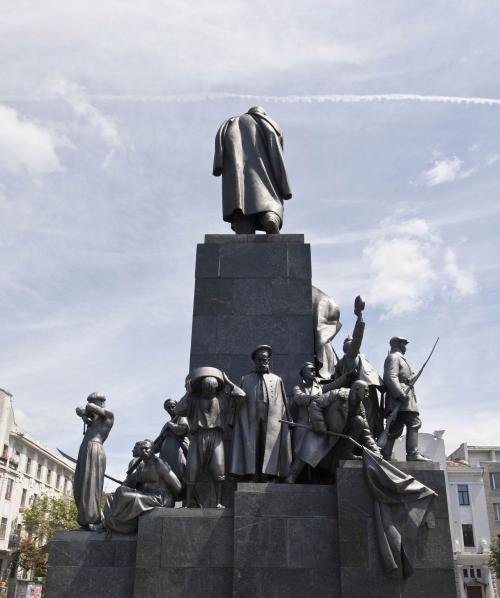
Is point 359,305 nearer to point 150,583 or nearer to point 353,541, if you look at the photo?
point 353,541

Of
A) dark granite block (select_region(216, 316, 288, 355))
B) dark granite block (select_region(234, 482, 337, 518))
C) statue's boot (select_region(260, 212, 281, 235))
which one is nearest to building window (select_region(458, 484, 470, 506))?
statue's boot (select_region(260, 212, 281, 235))

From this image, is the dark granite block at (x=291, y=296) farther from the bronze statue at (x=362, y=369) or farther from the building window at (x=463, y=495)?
the building window at (x=463, y=495)

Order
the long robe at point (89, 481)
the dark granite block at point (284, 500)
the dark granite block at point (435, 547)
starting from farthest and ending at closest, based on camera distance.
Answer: the long robe at point (89, 481)
the dark granite block at point (284, 500)
the dark granite block at point (435, 547)

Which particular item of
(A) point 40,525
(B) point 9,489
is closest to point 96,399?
(A) point 40,525

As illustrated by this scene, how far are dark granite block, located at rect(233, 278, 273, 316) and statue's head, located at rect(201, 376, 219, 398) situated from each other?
2.26 metres

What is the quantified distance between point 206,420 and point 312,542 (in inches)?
99.3

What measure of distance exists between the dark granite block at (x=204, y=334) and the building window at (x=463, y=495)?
49.8 meters

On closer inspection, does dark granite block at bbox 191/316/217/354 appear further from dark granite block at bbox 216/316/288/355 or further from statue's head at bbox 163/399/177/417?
→ statue's head at bbox 163/399/177/417

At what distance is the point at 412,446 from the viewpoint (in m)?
10.6

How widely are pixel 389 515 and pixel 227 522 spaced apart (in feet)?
8.02

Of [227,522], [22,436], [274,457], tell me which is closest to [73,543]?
[227,522]

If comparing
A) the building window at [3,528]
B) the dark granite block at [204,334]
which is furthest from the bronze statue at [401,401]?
the building window at [3,528]

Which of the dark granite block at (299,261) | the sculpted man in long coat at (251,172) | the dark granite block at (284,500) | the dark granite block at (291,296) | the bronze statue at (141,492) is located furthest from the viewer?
the sculpted man in long coat at (251,172)

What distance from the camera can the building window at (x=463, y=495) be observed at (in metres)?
54.8
